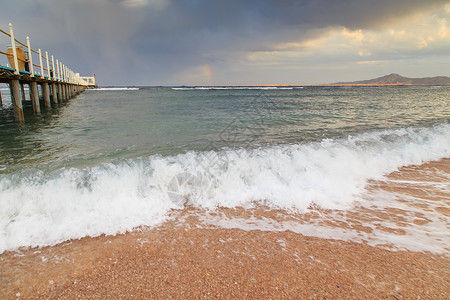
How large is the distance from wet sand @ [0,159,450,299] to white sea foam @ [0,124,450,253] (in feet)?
1.11

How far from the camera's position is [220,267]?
2.24 meters

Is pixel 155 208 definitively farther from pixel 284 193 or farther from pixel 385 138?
pixel 385 138

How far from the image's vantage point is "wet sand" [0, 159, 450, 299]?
196 cm

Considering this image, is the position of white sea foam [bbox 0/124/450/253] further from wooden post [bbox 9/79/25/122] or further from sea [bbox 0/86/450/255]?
wooden post [bbox 9/79/25/122]

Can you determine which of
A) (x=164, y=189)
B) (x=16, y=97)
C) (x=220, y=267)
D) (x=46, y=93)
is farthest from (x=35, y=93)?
(x=220, y=267)

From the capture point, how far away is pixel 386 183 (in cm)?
440

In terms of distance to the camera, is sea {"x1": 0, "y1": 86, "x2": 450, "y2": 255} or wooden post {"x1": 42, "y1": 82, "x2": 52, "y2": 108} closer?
sea {"x1": 0, "y1": 86, "x2": 450, "y2": 255}

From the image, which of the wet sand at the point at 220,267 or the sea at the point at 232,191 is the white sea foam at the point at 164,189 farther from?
the wet sand at the point at 220,267

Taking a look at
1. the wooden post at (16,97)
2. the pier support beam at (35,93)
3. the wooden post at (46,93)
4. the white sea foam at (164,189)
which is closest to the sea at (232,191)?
the white sea foam at (164,189)

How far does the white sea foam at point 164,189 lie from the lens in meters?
2.86

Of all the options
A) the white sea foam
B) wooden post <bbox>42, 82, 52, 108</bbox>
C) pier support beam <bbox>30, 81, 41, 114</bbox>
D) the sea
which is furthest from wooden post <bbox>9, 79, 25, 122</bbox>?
the white sea foam

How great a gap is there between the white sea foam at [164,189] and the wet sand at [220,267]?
1.11 feet

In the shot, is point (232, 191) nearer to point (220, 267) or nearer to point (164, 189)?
point (164, 189)

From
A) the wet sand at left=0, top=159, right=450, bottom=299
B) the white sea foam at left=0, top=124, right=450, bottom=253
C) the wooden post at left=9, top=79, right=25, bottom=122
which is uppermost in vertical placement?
the wooden post at left=9, top=79, right=25, bottom=122
